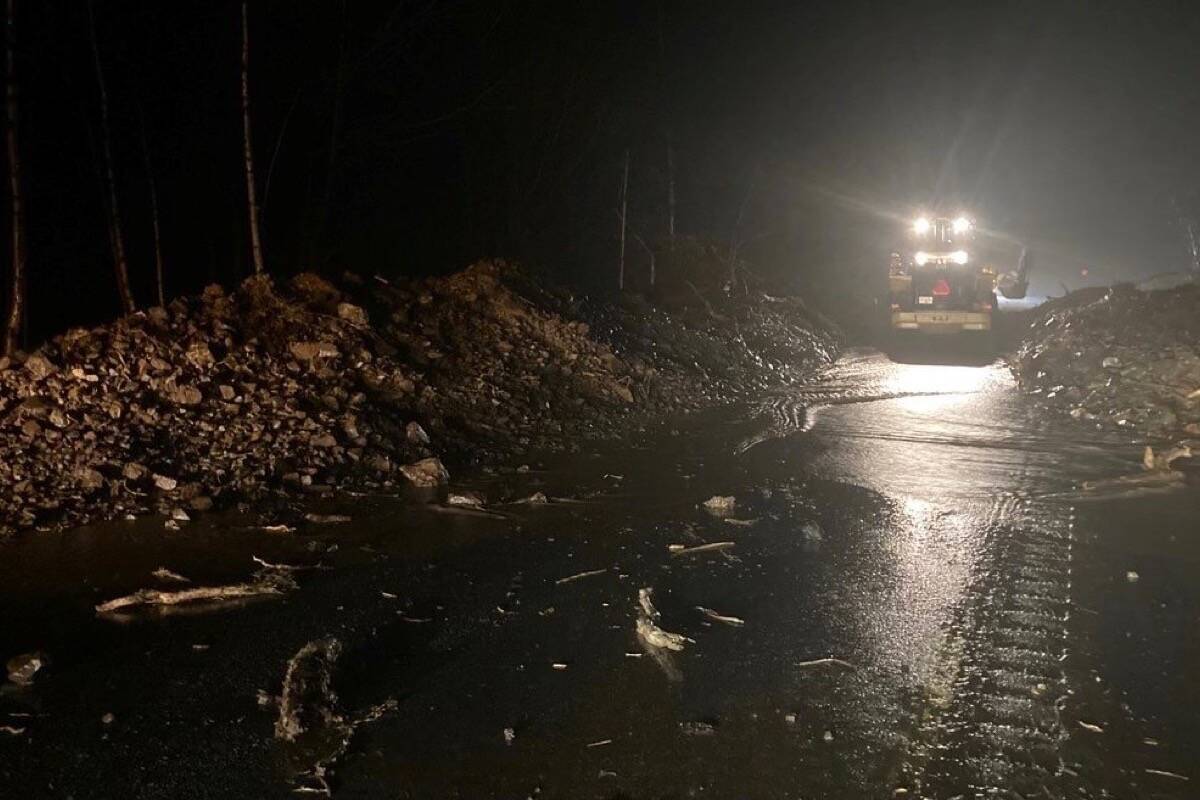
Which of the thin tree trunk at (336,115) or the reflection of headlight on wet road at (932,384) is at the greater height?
the thin tree trunk at (336,115)

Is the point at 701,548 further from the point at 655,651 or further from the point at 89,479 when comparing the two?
the point at 89,479

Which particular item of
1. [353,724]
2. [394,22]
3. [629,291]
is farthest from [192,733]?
[629,291]

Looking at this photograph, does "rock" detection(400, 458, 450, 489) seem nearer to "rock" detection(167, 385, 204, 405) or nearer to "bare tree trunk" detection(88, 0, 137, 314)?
"rock" detection(167, 385, 204, 405)

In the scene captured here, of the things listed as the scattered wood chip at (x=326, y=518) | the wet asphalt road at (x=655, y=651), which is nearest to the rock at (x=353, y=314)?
the wet asphalt road at (x=655, y=651)

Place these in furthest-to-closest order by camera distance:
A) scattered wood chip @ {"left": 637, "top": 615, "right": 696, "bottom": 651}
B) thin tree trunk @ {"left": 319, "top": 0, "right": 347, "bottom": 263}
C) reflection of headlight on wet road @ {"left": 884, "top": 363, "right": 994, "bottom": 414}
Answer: reflection of headlight on wet road @ {"left": 884, "top": 363, "right": 994, "bottom": 414} → thin tree trunk @ {"left": 319, "top": 0, "right": 347, "bottom": 263} → scattered wood chip @ {"left": 637, "top": 615, "right": 696, "bottom": 651}

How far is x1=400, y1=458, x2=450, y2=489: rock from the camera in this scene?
8.91 metres

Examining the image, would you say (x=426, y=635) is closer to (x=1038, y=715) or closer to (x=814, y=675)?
(x=814, y=675)

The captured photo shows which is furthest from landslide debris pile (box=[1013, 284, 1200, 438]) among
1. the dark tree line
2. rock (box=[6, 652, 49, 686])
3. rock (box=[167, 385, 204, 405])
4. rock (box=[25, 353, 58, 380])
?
rock (box=[25, 353, 58, 380])

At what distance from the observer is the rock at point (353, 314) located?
38.7ft

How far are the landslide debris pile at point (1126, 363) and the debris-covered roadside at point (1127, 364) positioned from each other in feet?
0.04

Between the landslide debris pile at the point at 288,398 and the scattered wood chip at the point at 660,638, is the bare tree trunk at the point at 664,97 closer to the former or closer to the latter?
the landslide debris pile at the point at 288,398

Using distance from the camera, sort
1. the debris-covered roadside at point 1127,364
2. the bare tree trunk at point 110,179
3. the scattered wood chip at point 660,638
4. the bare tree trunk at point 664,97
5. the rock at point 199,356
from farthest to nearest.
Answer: the bare tree trunk at point 664,97 < the debris-covered roadside at point 1127,364 < the bare tree trunk at point 110,179 < the rock at point 199,356 < the scattered wood chip at point 660,638

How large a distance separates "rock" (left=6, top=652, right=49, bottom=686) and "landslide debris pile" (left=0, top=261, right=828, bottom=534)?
2559 millimetres

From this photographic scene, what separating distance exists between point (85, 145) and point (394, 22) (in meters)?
5.12
